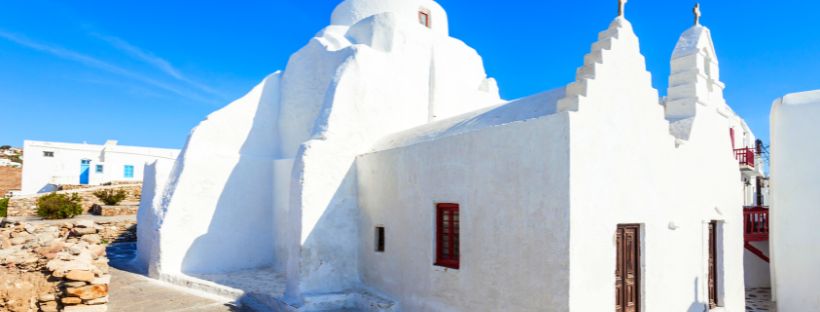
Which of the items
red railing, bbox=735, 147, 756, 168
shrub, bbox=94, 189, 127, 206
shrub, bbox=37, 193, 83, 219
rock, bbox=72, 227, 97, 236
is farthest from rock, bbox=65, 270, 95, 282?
shrub, bbox=94, 189, 127, 206

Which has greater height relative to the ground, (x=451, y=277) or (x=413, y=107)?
(x=413, y=107)

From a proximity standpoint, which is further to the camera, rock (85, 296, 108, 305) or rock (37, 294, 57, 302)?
rock (85, 296, 108, 305)

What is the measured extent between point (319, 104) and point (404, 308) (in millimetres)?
5003

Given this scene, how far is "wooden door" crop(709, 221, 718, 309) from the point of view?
7.51 metres

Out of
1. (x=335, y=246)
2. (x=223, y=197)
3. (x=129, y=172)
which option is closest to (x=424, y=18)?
(x=223, y=197)

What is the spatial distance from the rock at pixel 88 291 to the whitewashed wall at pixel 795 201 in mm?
11978

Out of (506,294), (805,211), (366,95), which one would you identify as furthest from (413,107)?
(805,211)

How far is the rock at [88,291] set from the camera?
197 inches

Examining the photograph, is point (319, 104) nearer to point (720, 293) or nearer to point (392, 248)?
point (392, 248)

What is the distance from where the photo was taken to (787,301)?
9477mm

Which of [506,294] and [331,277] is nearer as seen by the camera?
[506,294]

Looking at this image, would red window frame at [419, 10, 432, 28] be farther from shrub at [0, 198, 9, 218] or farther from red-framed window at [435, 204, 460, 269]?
shrub at [0, 198, 9, 218]

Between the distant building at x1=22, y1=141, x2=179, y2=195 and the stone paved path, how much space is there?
23938 millimetres

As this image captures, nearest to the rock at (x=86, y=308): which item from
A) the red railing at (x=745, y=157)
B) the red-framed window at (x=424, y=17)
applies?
the red-framed window at (x=424, y=17)
